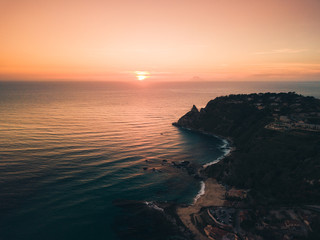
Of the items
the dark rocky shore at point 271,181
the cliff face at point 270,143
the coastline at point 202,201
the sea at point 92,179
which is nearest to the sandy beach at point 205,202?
the coastline at point 202,201

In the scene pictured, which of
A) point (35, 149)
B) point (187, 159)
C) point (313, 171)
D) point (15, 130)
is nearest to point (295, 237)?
point (313, 171)

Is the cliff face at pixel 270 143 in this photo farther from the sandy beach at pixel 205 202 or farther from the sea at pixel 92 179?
the sea at pixel 92 179

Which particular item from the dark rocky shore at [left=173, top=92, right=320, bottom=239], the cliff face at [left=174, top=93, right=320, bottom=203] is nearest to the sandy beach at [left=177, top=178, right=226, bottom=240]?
the dark rocky shore at [left=173, top=92, right=320, bottom=239]

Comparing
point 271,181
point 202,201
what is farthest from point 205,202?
point 271,181

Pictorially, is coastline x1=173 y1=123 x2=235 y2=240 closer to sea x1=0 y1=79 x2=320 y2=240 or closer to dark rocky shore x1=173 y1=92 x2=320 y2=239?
dark rocky shore x1=173 y1=92 x2=320 y2=239

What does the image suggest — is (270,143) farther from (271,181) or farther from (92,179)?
(92,179)
